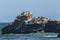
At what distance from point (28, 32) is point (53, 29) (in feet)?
22.0

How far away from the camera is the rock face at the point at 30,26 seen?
10294 centimetres

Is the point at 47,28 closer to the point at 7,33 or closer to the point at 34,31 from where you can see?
the point at 34,31

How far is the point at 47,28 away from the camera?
10381cm

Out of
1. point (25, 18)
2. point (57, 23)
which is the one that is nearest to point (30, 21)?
point (25, 18)

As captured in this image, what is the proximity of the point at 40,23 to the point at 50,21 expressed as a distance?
2.90 metres

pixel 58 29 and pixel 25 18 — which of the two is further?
pixel 25 18

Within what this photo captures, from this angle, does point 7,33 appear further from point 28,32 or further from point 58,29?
point 58,29

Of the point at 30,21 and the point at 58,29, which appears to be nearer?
the point at 58,29

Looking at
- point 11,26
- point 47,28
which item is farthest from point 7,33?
point 47,28

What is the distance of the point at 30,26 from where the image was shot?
104312 millimetres

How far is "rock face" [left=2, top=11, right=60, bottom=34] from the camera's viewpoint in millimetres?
102938

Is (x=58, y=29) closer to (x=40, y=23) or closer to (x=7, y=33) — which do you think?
(x=40, y=23)

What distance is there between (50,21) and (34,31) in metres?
5.42

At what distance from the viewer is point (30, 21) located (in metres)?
108
